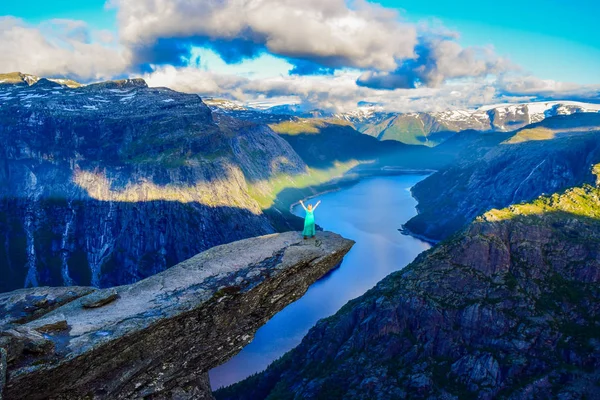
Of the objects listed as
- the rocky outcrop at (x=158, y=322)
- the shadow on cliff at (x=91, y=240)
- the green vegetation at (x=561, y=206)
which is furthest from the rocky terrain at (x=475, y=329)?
the shadow on cliff at (x=91, y=240)

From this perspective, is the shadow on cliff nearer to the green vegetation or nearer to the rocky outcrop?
the green vegetation

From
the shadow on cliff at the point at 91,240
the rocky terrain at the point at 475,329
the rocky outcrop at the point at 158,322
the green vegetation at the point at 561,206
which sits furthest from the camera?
the shadow on cliff at the point at 91,240

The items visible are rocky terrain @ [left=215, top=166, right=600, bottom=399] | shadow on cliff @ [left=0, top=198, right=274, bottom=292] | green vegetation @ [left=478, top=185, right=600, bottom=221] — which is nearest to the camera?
rocky terrain @ [left=215, top=166, right=600, bottom=399]

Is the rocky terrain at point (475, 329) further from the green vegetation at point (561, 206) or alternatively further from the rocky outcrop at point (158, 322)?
the rocky outcrop at point (158, 322)

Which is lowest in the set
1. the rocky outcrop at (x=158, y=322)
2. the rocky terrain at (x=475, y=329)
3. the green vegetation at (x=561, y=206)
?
the rocky terrain at (x=475, y=329)

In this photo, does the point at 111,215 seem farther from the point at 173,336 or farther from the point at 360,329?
the point at 173,336

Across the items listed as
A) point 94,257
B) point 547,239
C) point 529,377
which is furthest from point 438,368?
point 94,257

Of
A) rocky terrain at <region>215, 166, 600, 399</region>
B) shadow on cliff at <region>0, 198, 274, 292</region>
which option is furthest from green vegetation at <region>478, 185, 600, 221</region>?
shadow on cliff at <region>0, 198, 274, 292</region>
